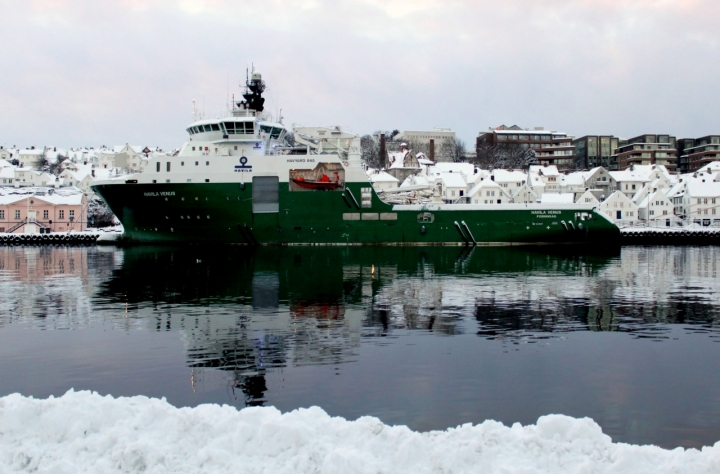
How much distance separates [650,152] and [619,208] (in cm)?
5247

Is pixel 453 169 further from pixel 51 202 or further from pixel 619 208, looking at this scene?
pixel 51 202

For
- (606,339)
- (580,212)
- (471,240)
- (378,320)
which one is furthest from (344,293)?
(580,212)

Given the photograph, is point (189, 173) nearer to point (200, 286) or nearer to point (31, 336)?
point (200, 286)

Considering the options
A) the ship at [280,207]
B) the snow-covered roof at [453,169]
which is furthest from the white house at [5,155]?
the ship at [280,207]

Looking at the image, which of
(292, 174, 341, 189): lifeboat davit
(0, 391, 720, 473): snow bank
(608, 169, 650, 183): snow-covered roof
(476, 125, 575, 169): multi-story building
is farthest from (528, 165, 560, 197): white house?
(0, 391, 720, 473): snow bank

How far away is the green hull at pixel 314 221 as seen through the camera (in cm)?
3991

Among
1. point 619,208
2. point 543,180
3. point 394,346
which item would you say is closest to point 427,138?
point 543,180

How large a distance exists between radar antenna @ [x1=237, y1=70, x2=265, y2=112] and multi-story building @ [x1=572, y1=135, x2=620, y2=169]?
108 metres

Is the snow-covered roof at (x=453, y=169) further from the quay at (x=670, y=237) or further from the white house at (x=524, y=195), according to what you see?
the quay at (x=670, y=237)

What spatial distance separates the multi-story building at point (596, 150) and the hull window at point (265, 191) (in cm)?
11072

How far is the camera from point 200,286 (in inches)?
762

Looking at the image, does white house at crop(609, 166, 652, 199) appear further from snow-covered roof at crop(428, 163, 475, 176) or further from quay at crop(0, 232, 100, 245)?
quay at crop(0, 232, 100, 245)

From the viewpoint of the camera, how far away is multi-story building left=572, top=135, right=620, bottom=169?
447ft

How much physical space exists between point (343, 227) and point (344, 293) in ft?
75.8
